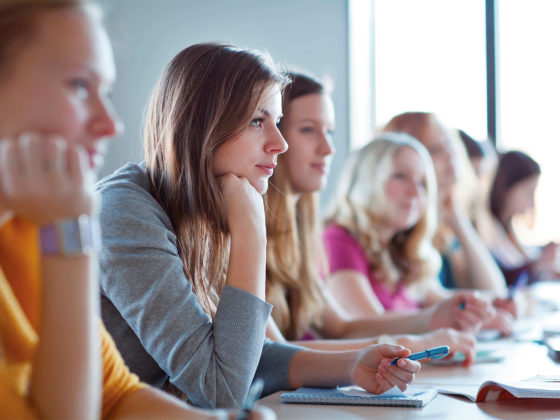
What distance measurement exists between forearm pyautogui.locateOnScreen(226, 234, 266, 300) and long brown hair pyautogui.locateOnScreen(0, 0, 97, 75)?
1.75ft

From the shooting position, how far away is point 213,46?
1287 millimetres

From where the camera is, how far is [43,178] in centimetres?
66

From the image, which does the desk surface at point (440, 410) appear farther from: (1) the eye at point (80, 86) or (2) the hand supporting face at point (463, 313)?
(1) the eye at point (80, 86)

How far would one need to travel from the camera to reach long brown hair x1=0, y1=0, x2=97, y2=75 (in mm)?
687

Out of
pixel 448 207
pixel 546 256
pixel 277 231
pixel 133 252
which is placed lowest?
pixel 546 256

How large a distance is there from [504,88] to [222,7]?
195cm

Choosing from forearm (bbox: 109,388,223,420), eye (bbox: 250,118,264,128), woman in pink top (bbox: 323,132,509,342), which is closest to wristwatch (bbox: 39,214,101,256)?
forearm (bbox: 109,388,223,420)

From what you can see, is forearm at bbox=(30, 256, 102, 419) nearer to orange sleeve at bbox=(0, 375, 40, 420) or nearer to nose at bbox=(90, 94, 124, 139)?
orange sleeve at bbox=(0, 375, 40, 420)

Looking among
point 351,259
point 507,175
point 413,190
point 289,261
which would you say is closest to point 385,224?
point 413,190

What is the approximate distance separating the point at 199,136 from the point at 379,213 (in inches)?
54.9

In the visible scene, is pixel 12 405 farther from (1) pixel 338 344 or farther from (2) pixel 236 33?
(2) pixel 236 33

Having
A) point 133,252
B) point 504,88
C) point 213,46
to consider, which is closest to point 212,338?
point 133,252

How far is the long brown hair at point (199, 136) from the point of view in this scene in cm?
124

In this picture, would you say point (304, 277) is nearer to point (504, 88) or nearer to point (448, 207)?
point (448, 207)
